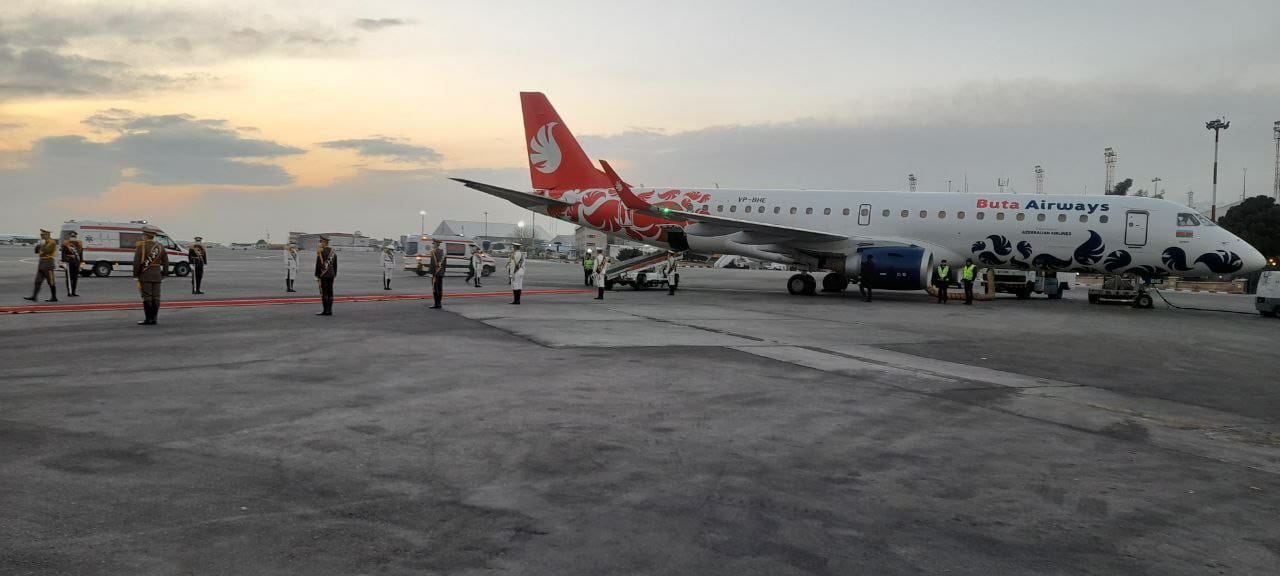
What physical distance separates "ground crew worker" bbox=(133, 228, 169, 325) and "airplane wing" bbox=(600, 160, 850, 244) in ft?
44.0

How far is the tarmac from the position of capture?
3.91 metres

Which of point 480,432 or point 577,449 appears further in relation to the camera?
point 480,432

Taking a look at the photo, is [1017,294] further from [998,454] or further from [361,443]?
[361,443]

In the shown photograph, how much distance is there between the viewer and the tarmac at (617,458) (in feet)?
12.8

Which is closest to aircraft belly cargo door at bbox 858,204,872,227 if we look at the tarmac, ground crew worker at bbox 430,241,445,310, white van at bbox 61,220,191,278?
the tarmac

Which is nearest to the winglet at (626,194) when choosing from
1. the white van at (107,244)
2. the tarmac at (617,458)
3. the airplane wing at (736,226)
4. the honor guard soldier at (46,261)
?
the airplane wing at (736,226)

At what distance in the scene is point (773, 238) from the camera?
1003 inches

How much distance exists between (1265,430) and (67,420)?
11.3 m

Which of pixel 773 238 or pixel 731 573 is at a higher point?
pixel 773 238

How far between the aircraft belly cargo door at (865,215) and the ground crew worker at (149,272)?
20961 mm

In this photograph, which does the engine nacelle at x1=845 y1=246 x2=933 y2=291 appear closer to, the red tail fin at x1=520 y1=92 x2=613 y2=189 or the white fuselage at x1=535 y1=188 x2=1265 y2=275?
the white fuselage at x1=535 y1=188 x2=1265 y2=275

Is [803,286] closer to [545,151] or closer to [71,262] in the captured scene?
[545,151]

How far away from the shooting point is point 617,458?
564cm

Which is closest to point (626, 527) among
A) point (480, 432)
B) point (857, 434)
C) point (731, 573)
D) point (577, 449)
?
point (731, 573)
